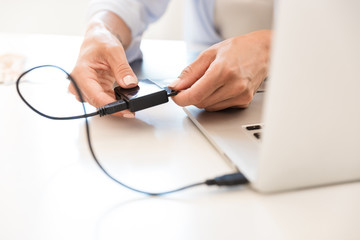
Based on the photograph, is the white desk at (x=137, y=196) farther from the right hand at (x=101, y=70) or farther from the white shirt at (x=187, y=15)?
the white shirt at (x=187, y=15)

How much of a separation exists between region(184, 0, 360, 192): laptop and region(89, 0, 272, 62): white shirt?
1.88 feet

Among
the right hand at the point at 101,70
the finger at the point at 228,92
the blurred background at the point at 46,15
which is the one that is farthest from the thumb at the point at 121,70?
the blurred background at the point at 46,15

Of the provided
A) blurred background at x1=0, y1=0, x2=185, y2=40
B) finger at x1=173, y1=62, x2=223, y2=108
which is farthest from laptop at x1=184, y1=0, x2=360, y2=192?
blurred background at x1=0, y1=0, x2=185, y2=40

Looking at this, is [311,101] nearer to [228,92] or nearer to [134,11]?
[228,92]

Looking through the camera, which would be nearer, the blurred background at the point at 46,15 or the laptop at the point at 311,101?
the laptop at the point at 311,101

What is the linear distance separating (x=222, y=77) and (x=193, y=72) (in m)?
0.05

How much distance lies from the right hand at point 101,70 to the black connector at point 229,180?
7.3 inches

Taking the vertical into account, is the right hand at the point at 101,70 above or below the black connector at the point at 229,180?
above

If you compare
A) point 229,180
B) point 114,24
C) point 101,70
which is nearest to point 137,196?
point 229,180

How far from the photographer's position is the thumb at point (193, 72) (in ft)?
1.56

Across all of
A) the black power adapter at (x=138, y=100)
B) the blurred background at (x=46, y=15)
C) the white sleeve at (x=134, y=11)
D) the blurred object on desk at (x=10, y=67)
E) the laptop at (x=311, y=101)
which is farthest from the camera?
the blurred background at (x=46, y=15)

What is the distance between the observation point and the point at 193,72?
19.1 inches

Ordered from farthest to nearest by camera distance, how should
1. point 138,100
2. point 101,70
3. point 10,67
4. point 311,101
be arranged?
point 10,67 < point 101,70 < point 138,100 < point 311,101

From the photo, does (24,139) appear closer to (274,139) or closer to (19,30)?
(274,139)
